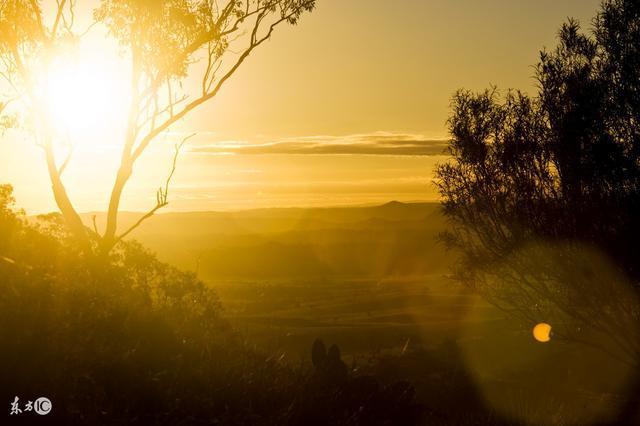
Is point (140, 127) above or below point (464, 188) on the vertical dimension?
above

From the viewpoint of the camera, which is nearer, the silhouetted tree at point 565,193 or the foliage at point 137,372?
the foliage at point 137,372

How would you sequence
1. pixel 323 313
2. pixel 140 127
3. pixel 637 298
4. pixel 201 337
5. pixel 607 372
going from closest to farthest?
pixel 201 337
pixel 637 298
pixel 140 127
pixel 607 372
pixel 323 313

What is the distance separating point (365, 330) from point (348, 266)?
12439 cm

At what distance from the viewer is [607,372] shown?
28656 mm

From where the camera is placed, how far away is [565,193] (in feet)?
63.7

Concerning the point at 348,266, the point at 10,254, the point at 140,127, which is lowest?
the point at 348,266

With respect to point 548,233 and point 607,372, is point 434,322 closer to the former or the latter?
point 607,372

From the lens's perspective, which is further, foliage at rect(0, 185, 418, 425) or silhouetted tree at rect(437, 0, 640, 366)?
silhouetted tree at rect(437, 0, 640, 366)

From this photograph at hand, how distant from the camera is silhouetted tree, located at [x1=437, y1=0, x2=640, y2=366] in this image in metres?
18.5

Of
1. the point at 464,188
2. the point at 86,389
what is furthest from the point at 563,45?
the point at 86,389

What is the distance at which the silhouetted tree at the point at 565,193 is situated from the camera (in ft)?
60.7

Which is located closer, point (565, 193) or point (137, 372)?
point (137, 372)

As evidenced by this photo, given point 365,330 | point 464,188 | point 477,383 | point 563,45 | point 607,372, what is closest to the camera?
point 563,45

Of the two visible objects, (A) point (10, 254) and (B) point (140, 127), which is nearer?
(A) point (10, 254)
